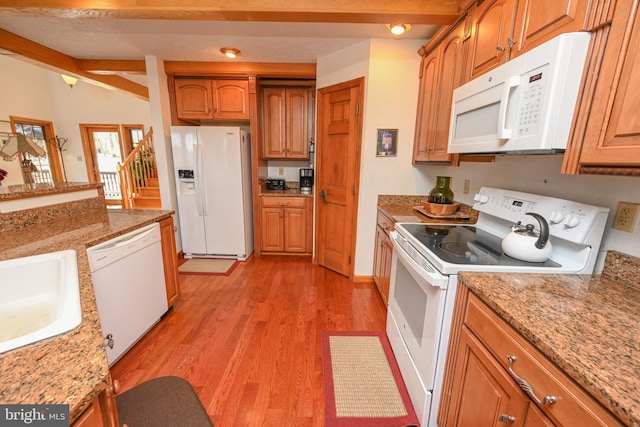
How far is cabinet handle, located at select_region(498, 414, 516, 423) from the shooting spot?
0.79 metres

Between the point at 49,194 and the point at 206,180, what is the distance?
1.57 meters

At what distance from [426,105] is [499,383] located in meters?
2.05

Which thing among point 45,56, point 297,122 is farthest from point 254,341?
point 45,56

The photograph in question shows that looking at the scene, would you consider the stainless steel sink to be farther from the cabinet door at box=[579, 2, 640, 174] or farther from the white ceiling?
the white ceiling

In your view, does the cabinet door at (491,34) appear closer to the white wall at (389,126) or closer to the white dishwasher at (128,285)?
the white wall at (389,126)

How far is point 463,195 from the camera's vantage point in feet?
7.20

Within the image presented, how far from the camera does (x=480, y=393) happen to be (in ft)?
3.11

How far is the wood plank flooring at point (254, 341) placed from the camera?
1451 mm

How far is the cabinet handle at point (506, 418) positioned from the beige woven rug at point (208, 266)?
9.10ft

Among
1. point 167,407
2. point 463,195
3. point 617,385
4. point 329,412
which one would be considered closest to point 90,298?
point 167,407

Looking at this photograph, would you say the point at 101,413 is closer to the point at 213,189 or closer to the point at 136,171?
the point at 213,189

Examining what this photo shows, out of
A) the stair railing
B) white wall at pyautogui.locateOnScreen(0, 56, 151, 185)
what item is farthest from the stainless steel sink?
white wall at pyautogui.locateOnScreen(0, 56, 151, 185)

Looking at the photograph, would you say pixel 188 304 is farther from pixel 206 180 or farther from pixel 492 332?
pixel 492 332

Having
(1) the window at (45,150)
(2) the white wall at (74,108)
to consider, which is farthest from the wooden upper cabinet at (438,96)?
(1) the window at (45,150)
